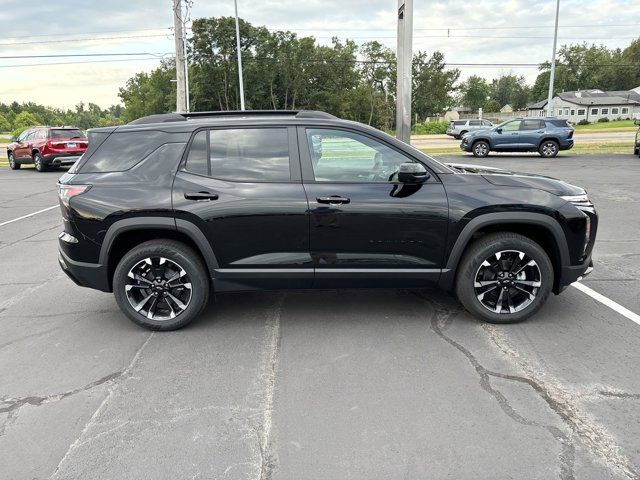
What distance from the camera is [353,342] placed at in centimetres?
405

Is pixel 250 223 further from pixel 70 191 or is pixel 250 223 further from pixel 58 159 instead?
pixel 58 159

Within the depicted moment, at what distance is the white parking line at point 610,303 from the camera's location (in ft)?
14.6

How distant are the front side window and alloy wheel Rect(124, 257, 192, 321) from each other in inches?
823

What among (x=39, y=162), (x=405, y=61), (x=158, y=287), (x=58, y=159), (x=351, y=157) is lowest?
(x=158, y=287)

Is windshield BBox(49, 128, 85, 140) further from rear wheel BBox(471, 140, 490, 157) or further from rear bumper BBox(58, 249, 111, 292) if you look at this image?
rear bumper BBox(58, 249, 111, 292)

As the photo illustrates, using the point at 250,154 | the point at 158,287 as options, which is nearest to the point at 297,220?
the point at 250,154

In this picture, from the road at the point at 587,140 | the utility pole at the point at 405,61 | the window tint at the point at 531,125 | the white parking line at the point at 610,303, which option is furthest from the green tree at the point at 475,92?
the white parking line at the point at 610,303

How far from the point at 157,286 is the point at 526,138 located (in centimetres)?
2117

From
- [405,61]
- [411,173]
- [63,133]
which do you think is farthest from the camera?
[63,133]

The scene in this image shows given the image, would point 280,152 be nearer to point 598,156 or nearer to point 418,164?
point 418,164

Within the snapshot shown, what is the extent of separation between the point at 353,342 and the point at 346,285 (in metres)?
0.50

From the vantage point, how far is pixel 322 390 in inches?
131

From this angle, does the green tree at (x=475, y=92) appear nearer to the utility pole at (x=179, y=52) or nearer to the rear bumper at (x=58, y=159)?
the utility pole at (x=179, y=52)

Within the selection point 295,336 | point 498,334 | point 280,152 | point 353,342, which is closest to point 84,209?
point 280,152
